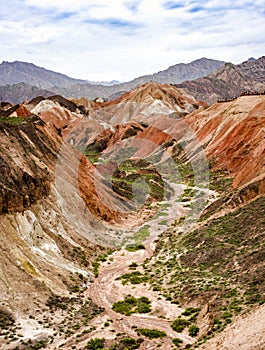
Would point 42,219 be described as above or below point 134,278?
above

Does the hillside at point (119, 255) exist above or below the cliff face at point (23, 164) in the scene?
below

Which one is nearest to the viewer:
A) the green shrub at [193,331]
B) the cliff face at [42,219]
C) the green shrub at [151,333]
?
the green shrub at [193,331]

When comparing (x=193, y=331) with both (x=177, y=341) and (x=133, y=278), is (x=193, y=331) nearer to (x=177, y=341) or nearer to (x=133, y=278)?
(x=177, y=341)

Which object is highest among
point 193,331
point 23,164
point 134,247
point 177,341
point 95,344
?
point 23,164

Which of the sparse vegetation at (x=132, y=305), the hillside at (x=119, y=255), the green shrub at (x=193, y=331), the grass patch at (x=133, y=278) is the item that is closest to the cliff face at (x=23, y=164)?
the hillside at (x=119, y=255)

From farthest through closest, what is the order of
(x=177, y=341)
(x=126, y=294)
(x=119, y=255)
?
(x=119, y=255) < (x=126, y=294) < (x=177, y=341)

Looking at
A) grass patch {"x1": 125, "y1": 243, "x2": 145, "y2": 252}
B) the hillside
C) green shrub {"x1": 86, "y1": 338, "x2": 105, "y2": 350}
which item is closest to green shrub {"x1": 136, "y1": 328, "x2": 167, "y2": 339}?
the hillside

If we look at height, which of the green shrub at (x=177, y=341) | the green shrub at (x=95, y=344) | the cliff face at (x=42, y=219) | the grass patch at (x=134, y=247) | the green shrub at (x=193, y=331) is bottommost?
the green shrub at (x=177, y=341)

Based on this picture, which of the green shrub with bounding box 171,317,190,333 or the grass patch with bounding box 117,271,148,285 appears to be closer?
the green shrub with bounding box 171,317,190,333

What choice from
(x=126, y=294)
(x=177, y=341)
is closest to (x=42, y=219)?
(x=126, y=294)

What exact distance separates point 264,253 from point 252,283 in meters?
2.84

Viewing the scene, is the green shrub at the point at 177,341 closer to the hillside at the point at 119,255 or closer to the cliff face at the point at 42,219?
the hillside at the point at 119,255

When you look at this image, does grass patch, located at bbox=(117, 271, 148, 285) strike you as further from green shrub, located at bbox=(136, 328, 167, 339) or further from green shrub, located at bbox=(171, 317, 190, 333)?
green shrub, located at bbox=(136, 328, 167, 339)

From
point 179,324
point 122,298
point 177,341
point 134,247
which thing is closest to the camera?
point 177,341
